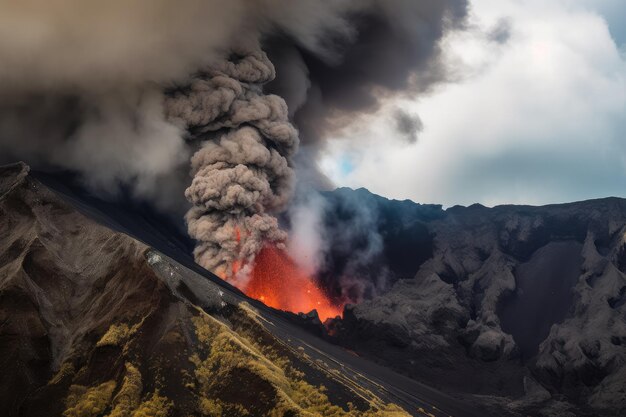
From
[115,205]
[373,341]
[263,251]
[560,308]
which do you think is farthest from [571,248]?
[115,205]

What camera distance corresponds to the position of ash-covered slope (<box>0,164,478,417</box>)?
66.7 feet

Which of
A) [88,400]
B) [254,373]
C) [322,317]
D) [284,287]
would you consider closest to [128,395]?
[88,400]

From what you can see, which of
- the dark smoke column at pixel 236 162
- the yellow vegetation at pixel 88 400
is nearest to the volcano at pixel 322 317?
the yellow vegetation at pixel 88 400

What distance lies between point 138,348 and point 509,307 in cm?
4004

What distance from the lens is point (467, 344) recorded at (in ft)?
147

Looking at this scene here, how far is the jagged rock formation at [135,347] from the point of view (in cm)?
2030

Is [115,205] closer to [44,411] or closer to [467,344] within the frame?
[44,411]

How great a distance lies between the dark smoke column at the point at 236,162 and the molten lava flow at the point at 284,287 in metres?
2.05

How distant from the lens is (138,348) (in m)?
22.0

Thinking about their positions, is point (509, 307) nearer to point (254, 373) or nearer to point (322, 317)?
point (322, 317)

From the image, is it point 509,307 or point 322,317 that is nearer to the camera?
point 509,307

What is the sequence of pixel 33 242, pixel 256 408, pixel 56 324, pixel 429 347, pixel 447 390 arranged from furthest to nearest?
pixel 429 347 → pixel 447 390 → pixel 33 242 → pixel 56 324 → pixel 256 408

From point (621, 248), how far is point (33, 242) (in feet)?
165

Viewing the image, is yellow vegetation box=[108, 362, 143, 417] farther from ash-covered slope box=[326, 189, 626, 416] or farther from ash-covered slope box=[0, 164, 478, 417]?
ash-covered slope box=[326, 189, 626, 416]
